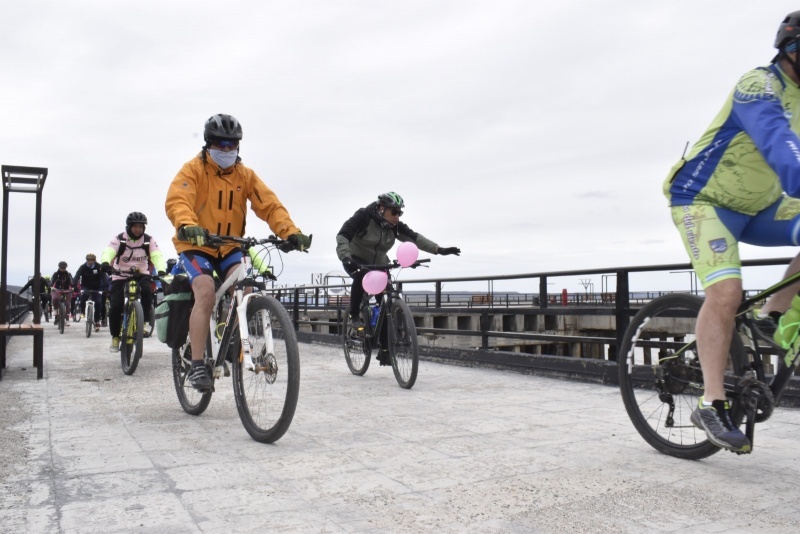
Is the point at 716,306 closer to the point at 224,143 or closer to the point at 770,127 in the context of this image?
the point at 770,127

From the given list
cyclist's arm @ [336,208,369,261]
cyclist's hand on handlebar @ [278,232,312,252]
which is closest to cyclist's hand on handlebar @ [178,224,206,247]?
cyclist's hand on handlebar @ [278,232,312,252]

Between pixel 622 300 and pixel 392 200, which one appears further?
pixel 392 200

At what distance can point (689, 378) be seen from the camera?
3.62 meters

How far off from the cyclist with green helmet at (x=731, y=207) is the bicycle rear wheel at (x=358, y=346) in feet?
15.1

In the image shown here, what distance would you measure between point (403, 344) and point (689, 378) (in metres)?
3.64

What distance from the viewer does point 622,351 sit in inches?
158

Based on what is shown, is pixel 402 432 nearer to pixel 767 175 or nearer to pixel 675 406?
pixel 675 406

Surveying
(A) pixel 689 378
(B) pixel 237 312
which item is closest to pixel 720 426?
(A) pixel 689 378

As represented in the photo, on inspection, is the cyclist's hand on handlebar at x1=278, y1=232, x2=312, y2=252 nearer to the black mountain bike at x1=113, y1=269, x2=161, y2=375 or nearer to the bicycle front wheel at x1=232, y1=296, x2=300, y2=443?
the bicycle front wheel at x1=232, y1=296, x2=300, y2=443

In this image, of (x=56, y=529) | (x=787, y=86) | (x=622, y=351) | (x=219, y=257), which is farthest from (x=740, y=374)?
(x=219, y=257)

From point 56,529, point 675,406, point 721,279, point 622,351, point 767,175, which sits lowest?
point 56,529

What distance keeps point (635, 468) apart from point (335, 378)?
4.66 metres

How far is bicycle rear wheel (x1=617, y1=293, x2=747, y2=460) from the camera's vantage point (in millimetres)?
3570

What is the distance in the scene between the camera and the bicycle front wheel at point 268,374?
410cm
